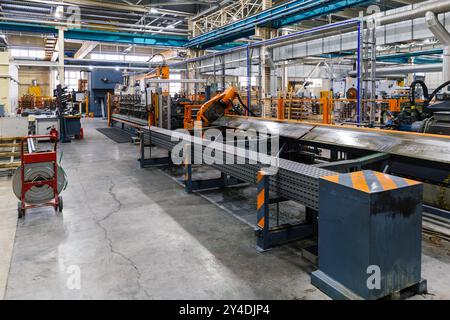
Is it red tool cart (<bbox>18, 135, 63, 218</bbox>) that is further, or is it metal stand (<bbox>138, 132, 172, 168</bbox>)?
metal stand (<bbox>138, 132, 172, 168</bbox>)

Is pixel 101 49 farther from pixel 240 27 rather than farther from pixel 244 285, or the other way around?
pixel 244 285

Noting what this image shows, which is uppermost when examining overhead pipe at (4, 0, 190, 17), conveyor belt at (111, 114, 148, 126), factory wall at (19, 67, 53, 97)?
overhead pipe at (4, 0, 190, 17)

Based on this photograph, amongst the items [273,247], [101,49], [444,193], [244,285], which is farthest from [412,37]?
[101,49]

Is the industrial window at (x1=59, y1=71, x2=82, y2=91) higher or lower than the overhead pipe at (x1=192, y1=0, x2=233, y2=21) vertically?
lower

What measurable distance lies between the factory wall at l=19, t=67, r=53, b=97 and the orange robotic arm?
73.3ft

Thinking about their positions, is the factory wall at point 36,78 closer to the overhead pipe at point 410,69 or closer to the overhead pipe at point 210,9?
the overhead pipe at point 210,9

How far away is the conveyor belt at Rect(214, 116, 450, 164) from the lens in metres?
3.48

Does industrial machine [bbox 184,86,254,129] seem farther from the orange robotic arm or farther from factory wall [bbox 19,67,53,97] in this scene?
factory wall [bbox 19,67,53,97]

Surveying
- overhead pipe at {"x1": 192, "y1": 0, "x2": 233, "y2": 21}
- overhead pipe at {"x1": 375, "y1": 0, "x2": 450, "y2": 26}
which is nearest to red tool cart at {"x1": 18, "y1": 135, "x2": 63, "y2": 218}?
overhead pipe at {"x1": 375, "y1": 0, "x2": 450, "y2": 26}

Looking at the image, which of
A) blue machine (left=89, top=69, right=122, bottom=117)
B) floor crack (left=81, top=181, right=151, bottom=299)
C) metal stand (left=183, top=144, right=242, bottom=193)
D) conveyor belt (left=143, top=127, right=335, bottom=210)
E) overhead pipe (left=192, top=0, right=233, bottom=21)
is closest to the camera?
floor crack (left=81, top=181, right=151, bottom=299)

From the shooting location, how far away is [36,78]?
1004 inches

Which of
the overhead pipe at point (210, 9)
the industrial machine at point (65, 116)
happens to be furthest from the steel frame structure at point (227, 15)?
the industrial machine at point (65, 116)
